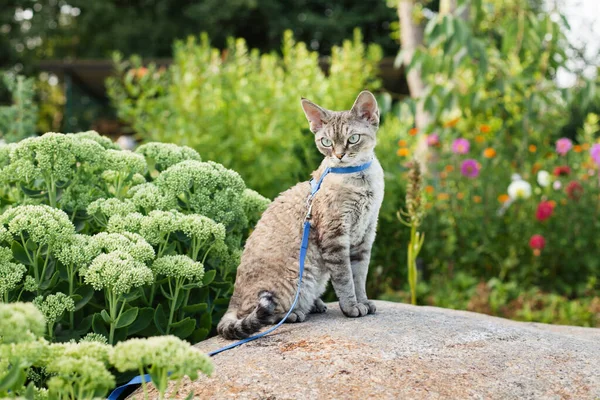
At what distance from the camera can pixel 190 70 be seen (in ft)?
23.7

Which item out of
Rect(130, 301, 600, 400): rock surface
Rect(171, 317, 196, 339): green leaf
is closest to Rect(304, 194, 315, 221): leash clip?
Rect(130, 301, 600, 400): rock surface

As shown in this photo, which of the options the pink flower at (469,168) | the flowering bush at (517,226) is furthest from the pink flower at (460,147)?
the pink flower at (469,168)

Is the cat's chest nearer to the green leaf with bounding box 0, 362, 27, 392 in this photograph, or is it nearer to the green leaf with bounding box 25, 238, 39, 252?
the green leaf with bounding box 25, 238, 39, 252

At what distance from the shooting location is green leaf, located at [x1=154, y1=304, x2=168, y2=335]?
118 inches

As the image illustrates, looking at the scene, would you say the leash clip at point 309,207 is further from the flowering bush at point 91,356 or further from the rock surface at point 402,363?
the flowering bush at point 91,356

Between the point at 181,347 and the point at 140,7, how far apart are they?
2175cm

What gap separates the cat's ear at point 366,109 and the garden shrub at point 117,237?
2.70 feet

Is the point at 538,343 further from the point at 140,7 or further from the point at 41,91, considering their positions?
the point at 140,7

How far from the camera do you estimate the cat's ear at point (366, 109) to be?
310 centimetres

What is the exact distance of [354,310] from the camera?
3133mm

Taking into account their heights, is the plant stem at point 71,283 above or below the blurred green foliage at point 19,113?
below

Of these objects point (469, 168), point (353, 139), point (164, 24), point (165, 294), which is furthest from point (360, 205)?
point (164, 24)

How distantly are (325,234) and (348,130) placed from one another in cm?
53

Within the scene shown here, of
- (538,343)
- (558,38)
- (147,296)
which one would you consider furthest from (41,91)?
(538,343)
